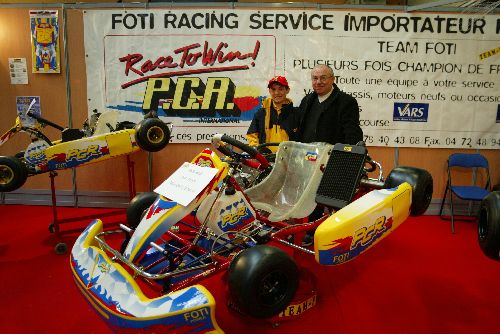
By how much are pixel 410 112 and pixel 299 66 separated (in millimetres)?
1311

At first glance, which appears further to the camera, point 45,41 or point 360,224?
point 45,41

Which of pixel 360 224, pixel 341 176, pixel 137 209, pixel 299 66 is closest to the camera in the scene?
pixel 360 224

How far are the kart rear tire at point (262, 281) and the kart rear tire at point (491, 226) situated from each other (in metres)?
0.80

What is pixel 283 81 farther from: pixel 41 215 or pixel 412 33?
pixel 41 215

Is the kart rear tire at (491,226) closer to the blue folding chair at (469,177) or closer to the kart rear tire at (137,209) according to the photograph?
the kart rear tire at (137,209)

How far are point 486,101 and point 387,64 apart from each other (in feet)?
3.77

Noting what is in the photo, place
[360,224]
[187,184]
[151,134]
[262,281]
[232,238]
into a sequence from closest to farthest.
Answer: [262,281]
[360,224]
[187,184]
[232,238]
[151,134]

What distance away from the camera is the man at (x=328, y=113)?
2.61 m

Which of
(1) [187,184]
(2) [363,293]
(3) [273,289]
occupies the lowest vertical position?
(2) [363,293]

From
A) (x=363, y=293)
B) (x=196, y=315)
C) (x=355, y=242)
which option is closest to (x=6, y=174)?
(x=196, y=315)

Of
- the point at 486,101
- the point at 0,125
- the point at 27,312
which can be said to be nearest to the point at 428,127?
the point at 486,101

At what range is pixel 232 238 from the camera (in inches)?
75.5

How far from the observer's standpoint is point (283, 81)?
289 cm

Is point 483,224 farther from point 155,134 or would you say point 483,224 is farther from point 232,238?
point 155,134
